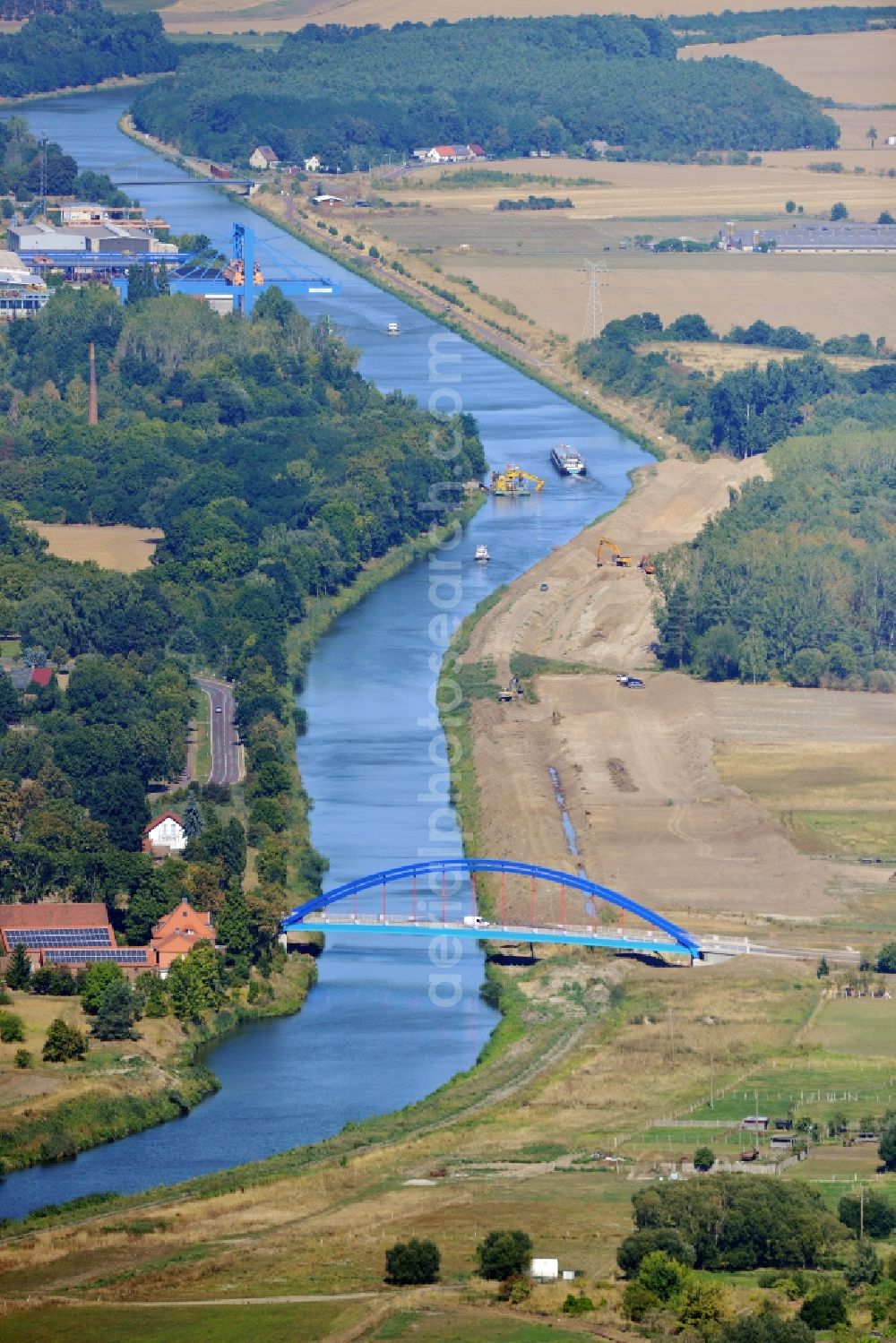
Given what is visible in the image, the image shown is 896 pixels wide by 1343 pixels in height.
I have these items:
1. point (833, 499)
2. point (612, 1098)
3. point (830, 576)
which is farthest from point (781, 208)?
point (612, 1098)

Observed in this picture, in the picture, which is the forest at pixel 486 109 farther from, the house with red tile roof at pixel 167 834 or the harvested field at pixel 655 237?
the house with red tile roof at pixel 167 834

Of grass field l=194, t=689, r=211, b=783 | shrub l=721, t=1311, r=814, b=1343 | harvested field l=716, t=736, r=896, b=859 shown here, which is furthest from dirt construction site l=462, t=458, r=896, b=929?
shrub l=721, t=1311, r=814, b=1343

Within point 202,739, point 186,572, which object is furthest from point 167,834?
point 186,572

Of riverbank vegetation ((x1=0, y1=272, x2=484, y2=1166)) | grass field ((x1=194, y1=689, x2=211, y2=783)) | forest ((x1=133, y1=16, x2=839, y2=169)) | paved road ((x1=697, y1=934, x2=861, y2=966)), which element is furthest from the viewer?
forest ((x1=133, y1=16, x2=839, y2=169))

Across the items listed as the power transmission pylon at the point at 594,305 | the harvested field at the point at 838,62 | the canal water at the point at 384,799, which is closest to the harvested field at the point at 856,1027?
the canal water at the point at 384,799

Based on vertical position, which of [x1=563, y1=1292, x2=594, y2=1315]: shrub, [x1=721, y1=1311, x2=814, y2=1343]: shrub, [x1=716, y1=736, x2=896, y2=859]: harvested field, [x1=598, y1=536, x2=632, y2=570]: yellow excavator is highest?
[x1=721, y1=1311, x2=814, y2=1343]: shrub

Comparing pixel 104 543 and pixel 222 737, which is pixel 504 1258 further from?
pixel 104 543

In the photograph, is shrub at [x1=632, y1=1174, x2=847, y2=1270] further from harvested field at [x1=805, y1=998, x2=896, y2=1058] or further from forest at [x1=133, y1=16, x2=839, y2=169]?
forest at [x1=133, y1=16, x2=839, y2=169]

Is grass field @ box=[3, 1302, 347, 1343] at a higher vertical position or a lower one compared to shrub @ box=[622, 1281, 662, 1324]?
lower
